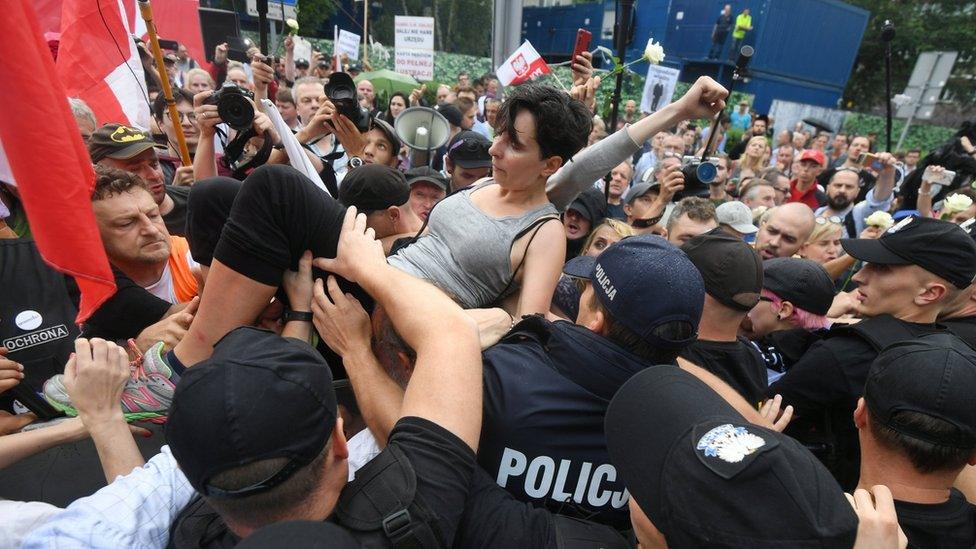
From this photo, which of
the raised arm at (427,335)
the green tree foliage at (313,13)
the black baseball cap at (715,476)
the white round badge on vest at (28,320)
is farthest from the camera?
the green tree foliage at (313,13)

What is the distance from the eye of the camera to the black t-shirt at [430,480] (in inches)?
42.0

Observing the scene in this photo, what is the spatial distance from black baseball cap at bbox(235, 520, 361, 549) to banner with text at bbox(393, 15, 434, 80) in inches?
406

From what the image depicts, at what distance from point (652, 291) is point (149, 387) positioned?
66.0 inches

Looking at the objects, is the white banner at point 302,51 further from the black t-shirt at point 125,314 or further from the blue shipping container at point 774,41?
the blue shipping container at point 774,41

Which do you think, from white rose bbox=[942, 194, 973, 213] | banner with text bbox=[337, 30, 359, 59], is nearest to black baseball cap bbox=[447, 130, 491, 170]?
white rose bbox=[942, 194, 973, 213]

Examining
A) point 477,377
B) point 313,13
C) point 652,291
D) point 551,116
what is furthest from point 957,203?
point 313,13

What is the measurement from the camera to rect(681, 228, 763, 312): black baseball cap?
2.05 metres

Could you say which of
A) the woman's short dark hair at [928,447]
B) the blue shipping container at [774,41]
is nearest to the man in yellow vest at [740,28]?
the blue shipping container at [774,41]

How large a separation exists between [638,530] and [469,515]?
375 millimetres

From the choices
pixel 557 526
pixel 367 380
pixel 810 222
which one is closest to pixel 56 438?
pixel 367 380

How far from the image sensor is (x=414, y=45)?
1034 centimetres

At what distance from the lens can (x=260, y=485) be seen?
3.25 ft

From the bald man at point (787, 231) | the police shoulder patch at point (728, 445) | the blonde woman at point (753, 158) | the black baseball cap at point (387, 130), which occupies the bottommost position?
the blonde woman at point (753, 158)

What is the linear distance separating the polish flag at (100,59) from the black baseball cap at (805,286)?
4.59 meters
